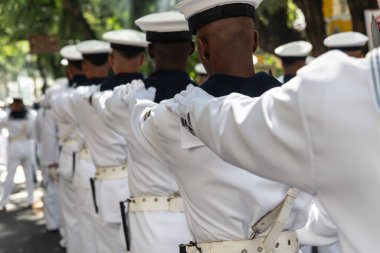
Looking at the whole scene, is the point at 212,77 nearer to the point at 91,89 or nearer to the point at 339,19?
the point at 91,89

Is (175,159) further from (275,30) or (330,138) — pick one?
(275,30)

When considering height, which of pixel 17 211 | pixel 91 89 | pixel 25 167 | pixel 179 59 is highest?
pixel 179 59

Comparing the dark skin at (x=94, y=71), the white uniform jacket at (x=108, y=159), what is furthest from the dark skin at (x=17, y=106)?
the white uniform jacket at (x=108, y=159)

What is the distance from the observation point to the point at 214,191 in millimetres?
2084

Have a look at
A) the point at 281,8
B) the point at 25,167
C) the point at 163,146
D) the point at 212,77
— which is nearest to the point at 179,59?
the point at 163,146

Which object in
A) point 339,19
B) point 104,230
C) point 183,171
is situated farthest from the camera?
point 339,19

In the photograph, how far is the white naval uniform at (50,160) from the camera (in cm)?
801

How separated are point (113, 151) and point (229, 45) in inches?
95.7

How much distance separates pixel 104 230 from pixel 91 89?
3.45ft

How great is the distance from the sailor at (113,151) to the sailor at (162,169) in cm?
90

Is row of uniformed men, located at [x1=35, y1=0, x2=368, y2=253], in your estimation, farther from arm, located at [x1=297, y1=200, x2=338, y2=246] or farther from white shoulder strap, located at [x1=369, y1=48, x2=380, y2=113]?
white shoulder strap, located at [x1=369, y1=48, x2=380, y2=113]

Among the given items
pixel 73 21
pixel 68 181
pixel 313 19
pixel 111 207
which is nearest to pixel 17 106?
pixel 73 21

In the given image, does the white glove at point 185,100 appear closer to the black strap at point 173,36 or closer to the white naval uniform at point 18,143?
the black strap at point 173,36

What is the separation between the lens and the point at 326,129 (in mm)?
1239
